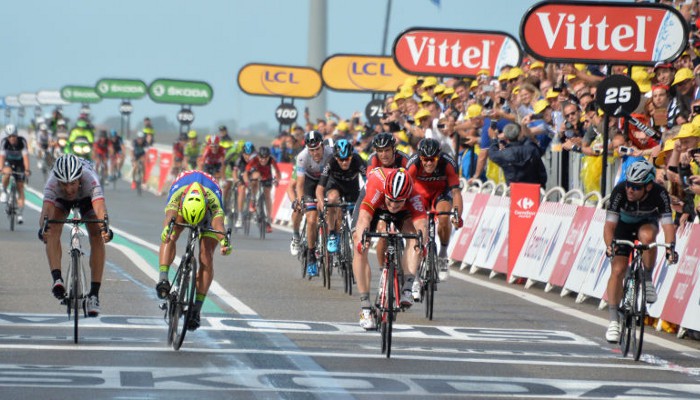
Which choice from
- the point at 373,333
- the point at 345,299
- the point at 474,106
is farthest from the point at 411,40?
the point at 373,333

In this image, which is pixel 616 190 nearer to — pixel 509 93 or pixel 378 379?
pixel 378 379

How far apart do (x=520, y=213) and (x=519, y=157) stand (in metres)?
1.01

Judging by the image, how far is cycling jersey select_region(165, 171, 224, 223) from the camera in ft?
40.8

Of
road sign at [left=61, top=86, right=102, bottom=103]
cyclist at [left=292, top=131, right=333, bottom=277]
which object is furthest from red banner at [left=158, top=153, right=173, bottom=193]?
road sign at [left=61, top=86, right=102, bottom=103]

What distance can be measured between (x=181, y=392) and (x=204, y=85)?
51.2m

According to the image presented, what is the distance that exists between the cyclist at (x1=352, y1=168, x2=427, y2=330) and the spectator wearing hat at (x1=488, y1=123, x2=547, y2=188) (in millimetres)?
6859

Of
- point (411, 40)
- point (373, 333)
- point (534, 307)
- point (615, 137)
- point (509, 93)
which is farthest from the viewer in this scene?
point (411, 40)

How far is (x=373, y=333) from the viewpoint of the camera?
13609mm

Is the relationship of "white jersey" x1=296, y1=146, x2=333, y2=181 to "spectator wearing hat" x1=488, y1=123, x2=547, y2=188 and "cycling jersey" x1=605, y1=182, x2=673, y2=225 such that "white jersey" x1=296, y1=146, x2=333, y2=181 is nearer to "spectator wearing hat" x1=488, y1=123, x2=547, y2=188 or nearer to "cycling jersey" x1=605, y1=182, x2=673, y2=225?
"spectator wearing hat" x1=488, y1=123, x2=547, y2=188

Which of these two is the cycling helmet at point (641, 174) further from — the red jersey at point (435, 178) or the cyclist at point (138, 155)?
the cyclist at point (138, 155)

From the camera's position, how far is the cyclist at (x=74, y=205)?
12.7 metres

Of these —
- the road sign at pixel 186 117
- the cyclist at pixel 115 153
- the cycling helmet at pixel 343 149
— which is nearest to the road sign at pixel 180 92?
the road sign at pixel 186 117

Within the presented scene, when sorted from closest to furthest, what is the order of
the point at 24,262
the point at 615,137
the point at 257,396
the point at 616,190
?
the point at 257,396, the point at 616,190, the point at 615,137, the point at 24,262

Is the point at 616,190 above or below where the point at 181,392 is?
above
